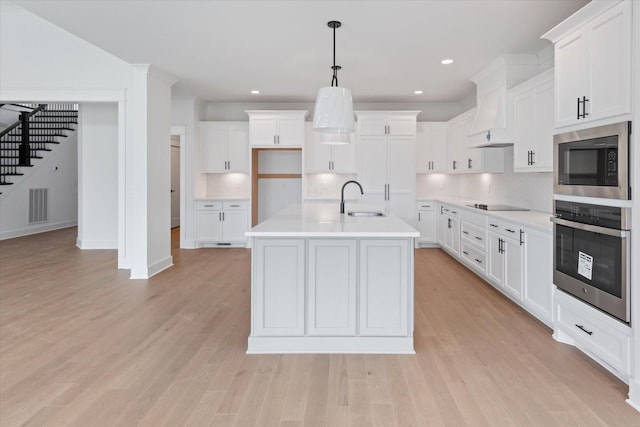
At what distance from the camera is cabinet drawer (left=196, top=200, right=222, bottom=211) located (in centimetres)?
708

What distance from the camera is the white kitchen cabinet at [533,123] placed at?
12.7 feet

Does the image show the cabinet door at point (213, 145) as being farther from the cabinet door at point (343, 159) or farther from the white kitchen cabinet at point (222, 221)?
the cabinet door at point (343, 159)

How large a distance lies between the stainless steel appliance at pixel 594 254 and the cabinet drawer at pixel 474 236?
167 centimetres

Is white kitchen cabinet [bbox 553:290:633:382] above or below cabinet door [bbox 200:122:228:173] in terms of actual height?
below

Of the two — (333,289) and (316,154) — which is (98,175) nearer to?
(316,154)

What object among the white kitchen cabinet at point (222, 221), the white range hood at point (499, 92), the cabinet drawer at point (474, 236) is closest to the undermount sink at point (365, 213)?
the cabinet drawer at point (474, 236)

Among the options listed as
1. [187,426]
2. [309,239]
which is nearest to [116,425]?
[187,426]

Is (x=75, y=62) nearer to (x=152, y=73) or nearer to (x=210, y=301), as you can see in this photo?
(x=152, y=73)

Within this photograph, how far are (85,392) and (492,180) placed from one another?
5703 millimetres

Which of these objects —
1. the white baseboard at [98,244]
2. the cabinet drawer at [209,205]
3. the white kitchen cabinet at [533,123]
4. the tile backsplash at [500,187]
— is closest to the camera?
the white kitchen cabinet at [533,123]

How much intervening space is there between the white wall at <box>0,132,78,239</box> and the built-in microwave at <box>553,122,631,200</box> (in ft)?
29.9

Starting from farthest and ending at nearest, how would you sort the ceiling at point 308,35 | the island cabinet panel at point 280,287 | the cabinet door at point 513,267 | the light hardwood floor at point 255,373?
the cabinet door at point 513,267
the ceiling at point 308,35
the island cabinet panel at point 280,287
the light hardwood floor at point 255,373

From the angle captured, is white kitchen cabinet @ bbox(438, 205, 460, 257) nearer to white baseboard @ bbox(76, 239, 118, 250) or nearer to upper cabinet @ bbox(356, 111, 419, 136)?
upper cabinet @ bbox(356, 111, 419, 136)

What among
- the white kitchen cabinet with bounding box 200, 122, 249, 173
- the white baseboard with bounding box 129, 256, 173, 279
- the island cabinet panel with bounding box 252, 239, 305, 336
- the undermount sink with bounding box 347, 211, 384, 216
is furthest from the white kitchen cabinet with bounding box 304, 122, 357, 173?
the island cabinet panel with bounding box 252, 239, 305, 336
